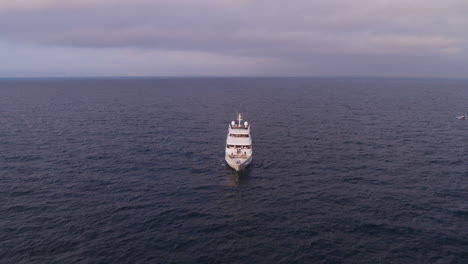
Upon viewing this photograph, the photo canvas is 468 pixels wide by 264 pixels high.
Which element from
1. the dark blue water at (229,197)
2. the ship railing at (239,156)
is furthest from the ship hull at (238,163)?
the dark blue water at (229,197)

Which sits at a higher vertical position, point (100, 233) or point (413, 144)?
point (413, 144)

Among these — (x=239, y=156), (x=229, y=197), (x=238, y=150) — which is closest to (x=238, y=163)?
(x=239, y=156)

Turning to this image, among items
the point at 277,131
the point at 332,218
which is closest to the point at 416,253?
the point at 332,218

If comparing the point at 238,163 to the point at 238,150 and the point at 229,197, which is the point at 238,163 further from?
the point at 229,197

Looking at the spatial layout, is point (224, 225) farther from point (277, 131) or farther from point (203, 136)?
point (277, 131)

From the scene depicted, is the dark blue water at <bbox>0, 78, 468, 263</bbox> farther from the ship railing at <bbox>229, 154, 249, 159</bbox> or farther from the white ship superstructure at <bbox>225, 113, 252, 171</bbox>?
the ship railing at <bbox>229, 154, 249, 159</bbox>
